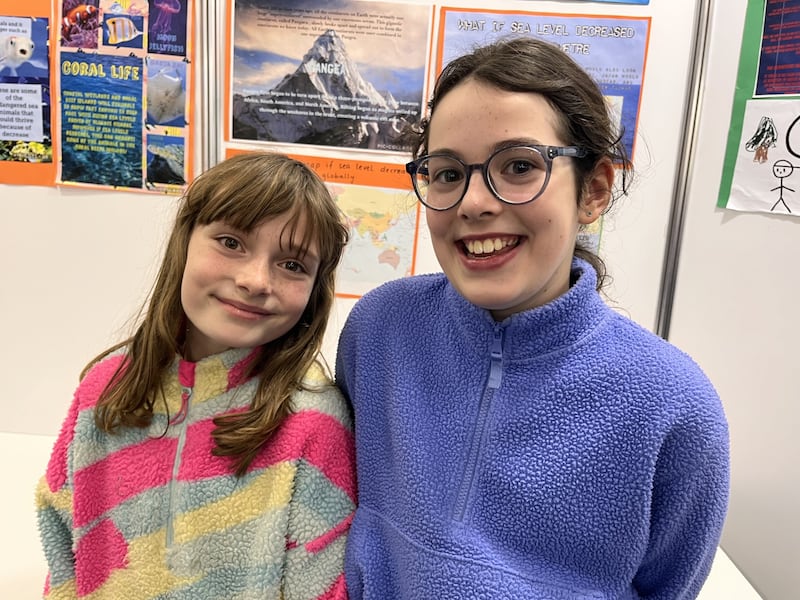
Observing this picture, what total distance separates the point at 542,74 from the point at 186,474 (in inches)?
26.1

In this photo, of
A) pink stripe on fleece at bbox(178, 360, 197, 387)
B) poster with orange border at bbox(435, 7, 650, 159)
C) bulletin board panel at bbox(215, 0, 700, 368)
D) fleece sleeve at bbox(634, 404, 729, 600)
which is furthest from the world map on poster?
fleece sleeve at bbox(634, 404, 729, 600)

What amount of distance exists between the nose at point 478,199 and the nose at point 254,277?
0.88 feet

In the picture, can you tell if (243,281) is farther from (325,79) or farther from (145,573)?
(325,79)

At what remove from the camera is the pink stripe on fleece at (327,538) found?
0.73 m

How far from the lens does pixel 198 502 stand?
0.75m

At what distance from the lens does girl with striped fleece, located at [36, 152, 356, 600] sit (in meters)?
0.73

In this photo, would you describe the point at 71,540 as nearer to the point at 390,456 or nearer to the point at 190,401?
the point at 190,401

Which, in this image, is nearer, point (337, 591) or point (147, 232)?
point (337, 591)

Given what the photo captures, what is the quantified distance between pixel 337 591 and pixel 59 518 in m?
0.41

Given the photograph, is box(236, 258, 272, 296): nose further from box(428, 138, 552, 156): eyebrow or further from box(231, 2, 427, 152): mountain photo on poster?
box(231, 2, 427, 152): mountain photo on poster

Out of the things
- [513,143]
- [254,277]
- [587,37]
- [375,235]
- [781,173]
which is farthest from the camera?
[375,235]

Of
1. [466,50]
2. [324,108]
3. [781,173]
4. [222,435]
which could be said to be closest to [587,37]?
[466,50]

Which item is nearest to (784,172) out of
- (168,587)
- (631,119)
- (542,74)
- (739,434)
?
(631,119)

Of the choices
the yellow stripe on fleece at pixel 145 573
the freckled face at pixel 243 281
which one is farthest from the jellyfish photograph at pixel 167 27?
the yellow stripe on fleece at pixel 145 573
